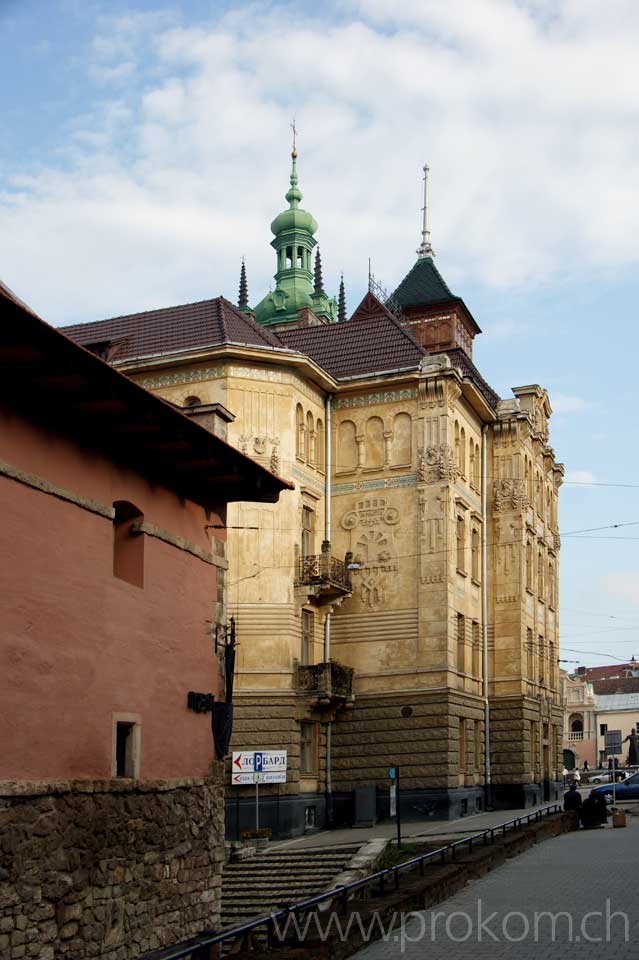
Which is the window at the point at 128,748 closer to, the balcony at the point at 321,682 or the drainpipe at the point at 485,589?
the balcony at the point at 321,682

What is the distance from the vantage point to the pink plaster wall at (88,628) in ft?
48.4

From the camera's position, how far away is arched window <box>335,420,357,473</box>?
136 ft

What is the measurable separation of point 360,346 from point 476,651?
37.2 ft

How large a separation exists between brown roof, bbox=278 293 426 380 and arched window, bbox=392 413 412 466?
1.72 meters

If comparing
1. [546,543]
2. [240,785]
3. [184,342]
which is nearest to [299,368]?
[184,342]

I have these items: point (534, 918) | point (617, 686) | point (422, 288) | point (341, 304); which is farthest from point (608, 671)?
point (534, 918)

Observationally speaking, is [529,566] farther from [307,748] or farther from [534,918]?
[534,918]

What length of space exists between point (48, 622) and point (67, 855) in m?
2.85

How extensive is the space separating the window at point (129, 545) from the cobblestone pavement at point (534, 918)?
19.9 feet

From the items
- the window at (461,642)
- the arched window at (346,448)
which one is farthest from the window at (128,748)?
the window at (461,642)

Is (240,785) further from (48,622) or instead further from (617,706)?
(617,706)

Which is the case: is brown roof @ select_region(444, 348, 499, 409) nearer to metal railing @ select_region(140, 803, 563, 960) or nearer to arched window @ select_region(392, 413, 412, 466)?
arched window @ select_region(392, 413, 412, 466)

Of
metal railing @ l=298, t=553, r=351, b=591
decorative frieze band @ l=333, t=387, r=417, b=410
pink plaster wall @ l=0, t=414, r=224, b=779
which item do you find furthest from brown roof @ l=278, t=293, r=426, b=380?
pink plaster wall @ l=0, t=414, r=224, b=779

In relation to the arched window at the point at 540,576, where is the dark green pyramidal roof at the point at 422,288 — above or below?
above
